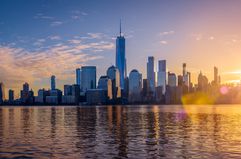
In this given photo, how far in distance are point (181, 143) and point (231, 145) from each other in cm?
847

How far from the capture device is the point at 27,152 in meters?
51.0

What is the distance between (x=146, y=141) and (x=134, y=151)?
11.8 meters

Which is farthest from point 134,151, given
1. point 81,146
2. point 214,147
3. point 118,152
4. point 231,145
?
point 231,145

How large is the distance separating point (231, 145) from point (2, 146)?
3927 centimetres

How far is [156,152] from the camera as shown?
1988 inches

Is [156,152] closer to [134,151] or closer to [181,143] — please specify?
[134,151]

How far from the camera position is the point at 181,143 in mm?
59562

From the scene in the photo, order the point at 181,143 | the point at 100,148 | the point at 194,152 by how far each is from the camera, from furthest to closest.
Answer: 1. the point at 181,143
2. the point at 100,148
3. the point at 194,152

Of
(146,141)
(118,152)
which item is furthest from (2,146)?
(146,141)

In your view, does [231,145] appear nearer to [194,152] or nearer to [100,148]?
[194,152]

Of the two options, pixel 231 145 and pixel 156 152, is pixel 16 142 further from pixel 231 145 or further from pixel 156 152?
pixel 231 145

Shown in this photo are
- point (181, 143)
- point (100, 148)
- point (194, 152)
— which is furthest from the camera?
point (181, 143)

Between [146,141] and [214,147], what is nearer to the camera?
[214,147]

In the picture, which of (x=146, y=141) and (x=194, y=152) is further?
(x=146, y=141)
